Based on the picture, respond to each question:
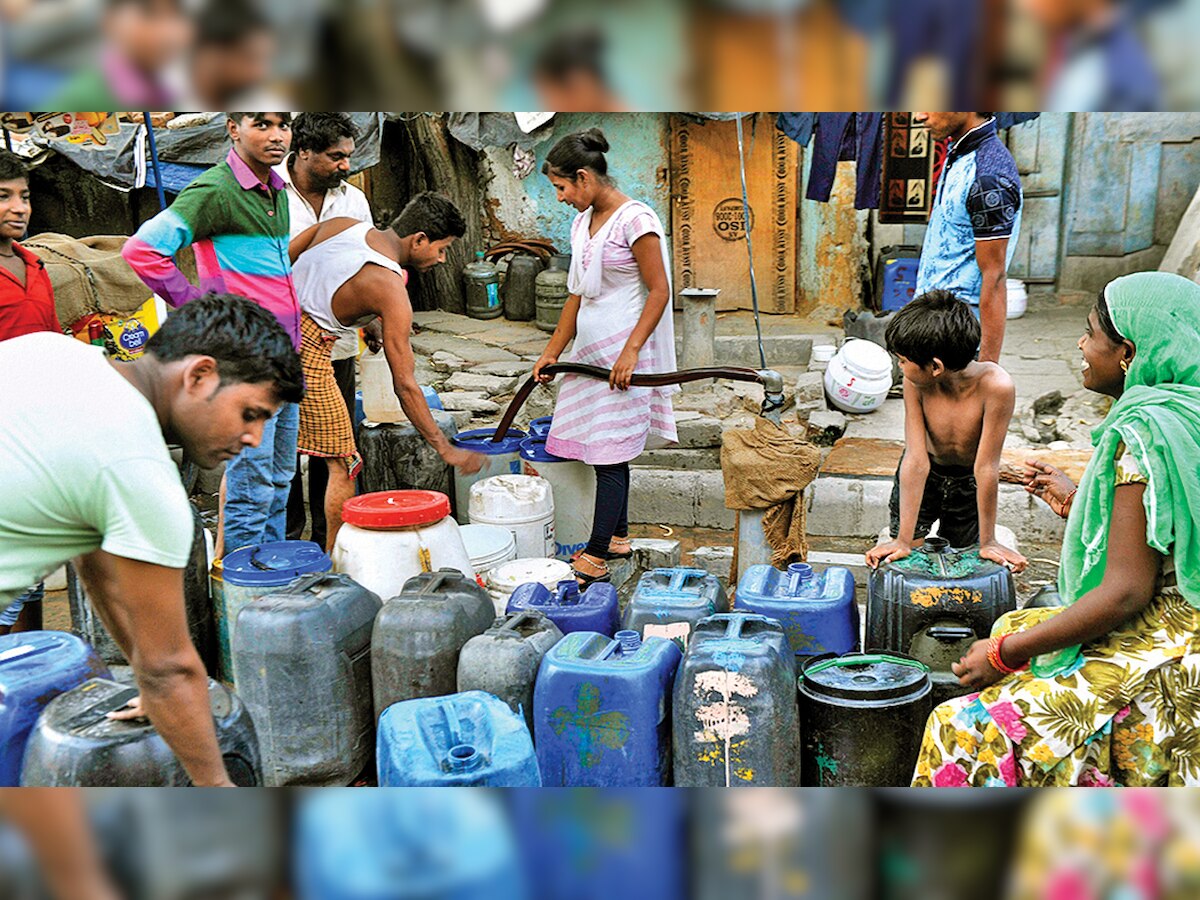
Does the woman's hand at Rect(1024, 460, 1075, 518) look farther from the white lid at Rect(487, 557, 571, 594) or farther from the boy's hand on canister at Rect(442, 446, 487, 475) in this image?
the boy's hand on canister at Rect(442, 446, 487, 475)

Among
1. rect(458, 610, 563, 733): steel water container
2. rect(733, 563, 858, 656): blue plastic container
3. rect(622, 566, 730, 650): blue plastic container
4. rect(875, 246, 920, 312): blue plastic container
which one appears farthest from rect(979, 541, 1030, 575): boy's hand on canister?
rect(875, 246, 920, 312): blue plastic container

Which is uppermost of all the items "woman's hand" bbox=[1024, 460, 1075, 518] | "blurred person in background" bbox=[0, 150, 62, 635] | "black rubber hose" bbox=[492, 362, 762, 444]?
"blurred person in background" bbox=[0, 150, 62, 635]

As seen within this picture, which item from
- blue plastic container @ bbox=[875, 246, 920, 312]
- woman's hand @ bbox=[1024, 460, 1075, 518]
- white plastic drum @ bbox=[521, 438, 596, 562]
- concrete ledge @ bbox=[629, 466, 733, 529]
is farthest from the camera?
blue plastic container @ bbox=[875, 246, 920, 312]

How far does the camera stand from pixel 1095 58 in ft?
1.86

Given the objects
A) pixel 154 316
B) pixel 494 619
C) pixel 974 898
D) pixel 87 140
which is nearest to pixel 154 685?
pixel 494 619

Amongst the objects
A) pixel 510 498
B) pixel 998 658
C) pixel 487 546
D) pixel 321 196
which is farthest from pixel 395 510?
pixel 998 658

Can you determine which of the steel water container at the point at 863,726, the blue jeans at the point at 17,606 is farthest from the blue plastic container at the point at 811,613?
the blue jeans at the point at 17,606

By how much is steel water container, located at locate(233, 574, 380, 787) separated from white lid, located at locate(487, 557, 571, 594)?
0.85 m

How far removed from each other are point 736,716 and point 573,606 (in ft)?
2.79

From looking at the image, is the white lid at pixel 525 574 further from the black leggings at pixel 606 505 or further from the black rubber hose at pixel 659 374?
the black rubber hose at pixel 659 374

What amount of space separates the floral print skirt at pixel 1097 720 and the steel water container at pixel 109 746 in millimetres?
1486

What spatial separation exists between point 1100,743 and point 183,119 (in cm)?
637

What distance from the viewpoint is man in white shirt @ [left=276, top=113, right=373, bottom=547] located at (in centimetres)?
409

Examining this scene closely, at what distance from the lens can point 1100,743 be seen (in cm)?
220
